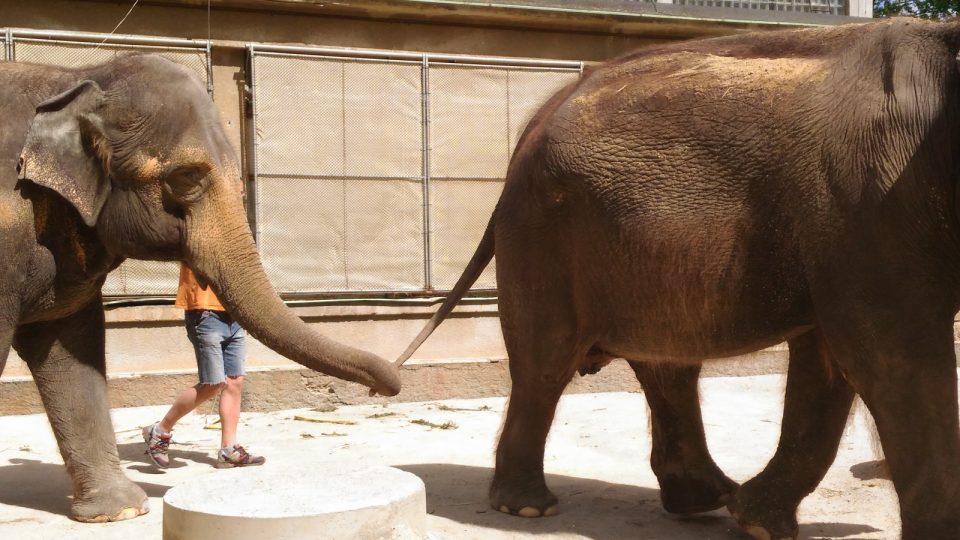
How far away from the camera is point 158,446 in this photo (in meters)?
5.94

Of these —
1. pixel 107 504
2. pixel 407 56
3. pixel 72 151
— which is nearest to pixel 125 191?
pixel 72 151

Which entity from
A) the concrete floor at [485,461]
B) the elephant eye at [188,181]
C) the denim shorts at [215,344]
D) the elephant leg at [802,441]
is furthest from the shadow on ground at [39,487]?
the elephant leg at [802,441]

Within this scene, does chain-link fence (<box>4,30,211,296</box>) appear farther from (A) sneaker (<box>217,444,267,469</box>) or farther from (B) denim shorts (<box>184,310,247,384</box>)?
(A) sneaker (<box>217,444,267,469</box>)

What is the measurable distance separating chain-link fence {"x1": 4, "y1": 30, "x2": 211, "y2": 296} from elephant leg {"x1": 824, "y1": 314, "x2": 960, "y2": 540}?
552 cm

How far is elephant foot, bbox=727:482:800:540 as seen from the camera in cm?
424

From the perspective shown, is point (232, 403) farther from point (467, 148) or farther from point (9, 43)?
point (467, 148)

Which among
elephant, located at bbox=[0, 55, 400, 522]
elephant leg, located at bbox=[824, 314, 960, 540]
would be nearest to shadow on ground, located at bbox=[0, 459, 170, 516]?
elephant, located at bbox=[0, 55, 400, 522]

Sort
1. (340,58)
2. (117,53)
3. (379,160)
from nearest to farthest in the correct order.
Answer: (117,53)
(340,58)
(379,160)

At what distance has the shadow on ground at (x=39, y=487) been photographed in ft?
16.7

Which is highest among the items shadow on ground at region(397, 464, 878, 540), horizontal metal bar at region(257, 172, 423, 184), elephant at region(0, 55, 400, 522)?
horizontal metal bar at region(257, 172, 423, 184)

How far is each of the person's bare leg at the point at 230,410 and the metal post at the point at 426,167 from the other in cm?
272

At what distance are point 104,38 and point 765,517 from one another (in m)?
5.72

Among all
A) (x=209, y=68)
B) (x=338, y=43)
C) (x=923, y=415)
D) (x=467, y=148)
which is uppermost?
(x=338, y=43)

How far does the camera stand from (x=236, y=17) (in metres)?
8.20
